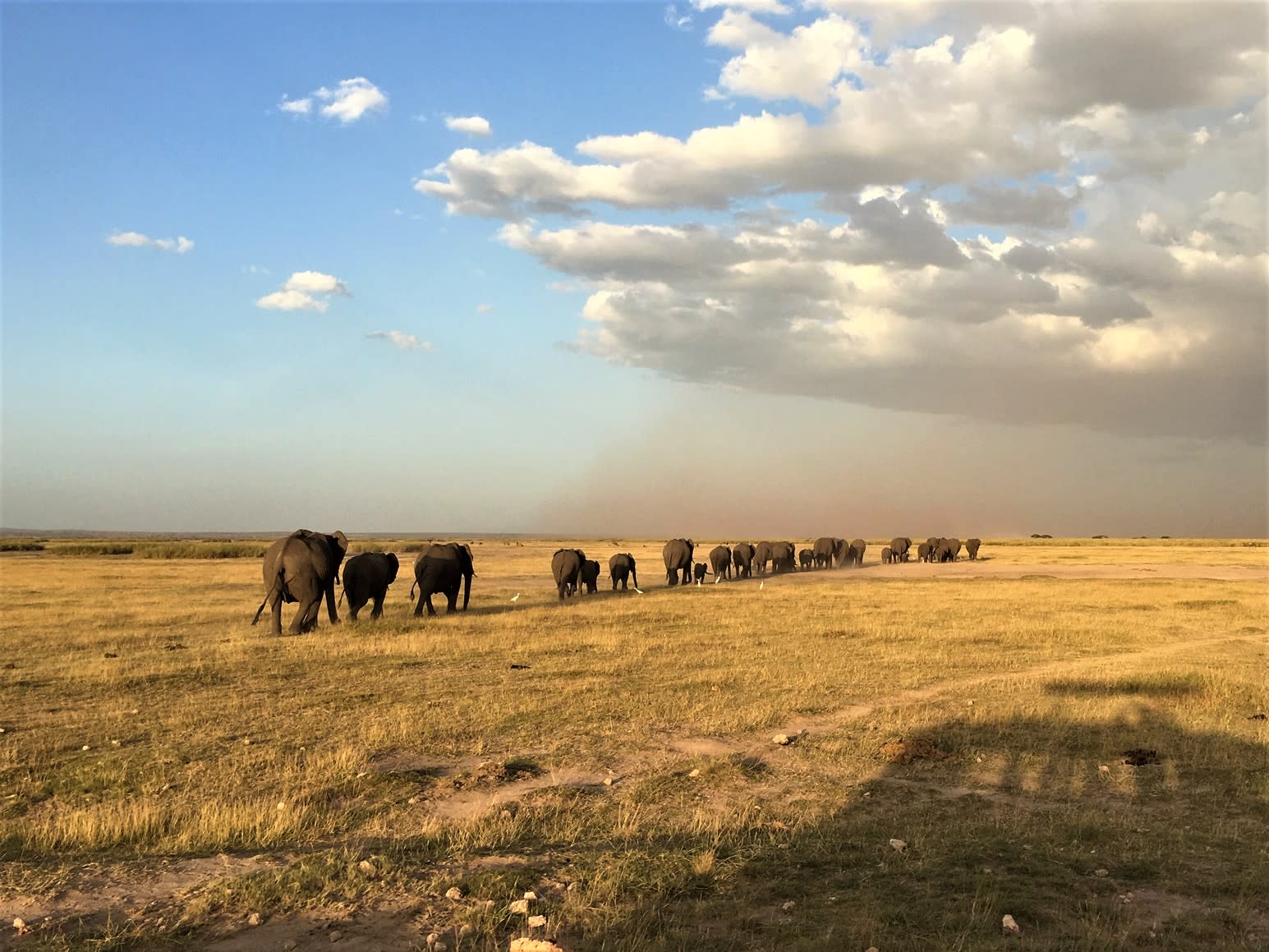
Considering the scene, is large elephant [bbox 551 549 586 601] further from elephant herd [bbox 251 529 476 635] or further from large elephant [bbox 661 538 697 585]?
large elephant [bbox 661 538 697 585]

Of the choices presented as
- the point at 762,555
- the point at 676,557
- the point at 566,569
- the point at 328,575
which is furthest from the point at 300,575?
the point at 762,555

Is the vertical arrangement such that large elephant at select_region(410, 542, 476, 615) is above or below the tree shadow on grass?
above

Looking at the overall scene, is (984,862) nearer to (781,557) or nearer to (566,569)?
(566,569)

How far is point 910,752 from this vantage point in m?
11.8

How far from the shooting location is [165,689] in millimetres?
15680

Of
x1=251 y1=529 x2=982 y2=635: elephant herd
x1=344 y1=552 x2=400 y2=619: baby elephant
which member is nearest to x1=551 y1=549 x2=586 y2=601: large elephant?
x1=251 y1=529 x2=982 y2=635: elephant herd

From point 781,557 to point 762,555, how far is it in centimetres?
187

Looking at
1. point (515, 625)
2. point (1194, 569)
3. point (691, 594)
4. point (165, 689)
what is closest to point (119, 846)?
point (165, 689)

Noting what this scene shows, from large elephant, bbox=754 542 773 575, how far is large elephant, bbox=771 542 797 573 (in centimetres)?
43

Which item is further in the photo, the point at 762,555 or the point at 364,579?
the point at 762,555

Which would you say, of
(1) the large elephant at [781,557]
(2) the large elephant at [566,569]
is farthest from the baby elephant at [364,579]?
(1) the large elephant at [781,557]

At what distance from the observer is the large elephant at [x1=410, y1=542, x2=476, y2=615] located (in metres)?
27.6

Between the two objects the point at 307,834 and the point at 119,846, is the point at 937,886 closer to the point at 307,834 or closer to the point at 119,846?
the point at 307,834

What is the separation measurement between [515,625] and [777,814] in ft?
54.4
